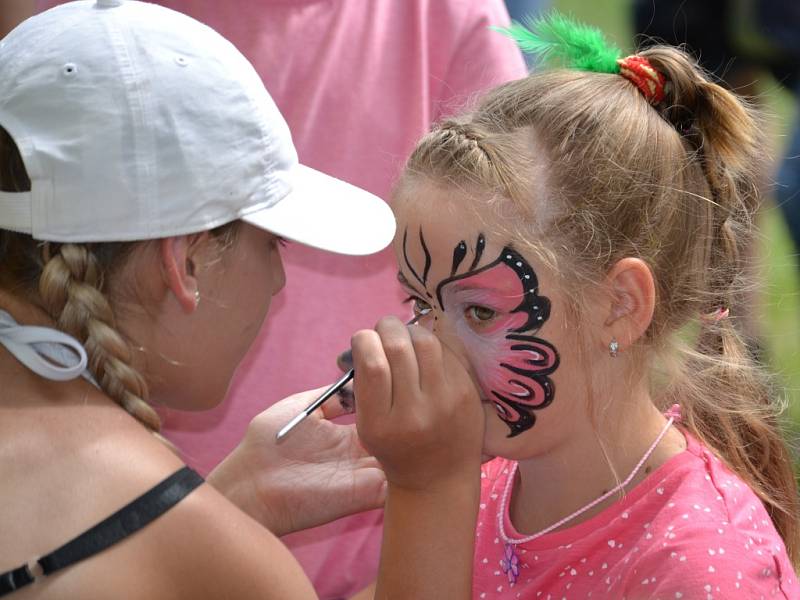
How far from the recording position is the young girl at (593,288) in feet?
4.90

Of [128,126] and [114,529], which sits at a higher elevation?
[128,126]

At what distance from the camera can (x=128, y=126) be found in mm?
1341

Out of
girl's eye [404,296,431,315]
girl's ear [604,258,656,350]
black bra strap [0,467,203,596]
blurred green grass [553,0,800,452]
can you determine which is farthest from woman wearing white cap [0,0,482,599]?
blurred green grass [553,0,800,452]

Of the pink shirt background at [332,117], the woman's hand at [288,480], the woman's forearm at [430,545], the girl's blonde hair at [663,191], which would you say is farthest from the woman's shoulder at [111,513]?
the pink shirt background at [332,117]

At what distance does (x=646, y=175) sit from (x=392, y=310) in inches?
25.5

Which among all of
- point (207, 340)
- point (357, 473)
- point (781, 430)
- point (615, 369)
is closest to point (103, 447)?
point (207, 340)

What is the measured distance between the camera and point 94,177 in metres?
1.34

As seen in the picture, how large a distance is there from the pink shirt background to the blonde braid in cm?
62

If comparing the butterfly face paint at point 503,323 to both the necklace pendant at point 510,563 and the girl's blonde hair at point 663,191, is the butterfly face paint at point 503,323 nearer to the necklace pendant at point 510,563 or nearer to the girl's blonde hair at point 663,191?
the girl's blonde hair at point 663,191

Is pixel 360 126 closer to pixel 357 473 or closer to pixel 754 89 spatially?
pixel 357 473

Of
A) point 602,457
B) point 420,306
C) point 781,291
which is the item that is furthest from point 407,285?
point 781,291

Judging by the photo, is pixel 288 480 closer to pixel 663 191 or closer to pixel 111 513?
pixel 111 513

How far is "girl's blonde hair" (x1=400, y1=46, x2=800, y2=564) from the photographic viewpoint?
1.51 metres

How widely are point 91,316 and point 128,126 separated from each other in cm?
22
